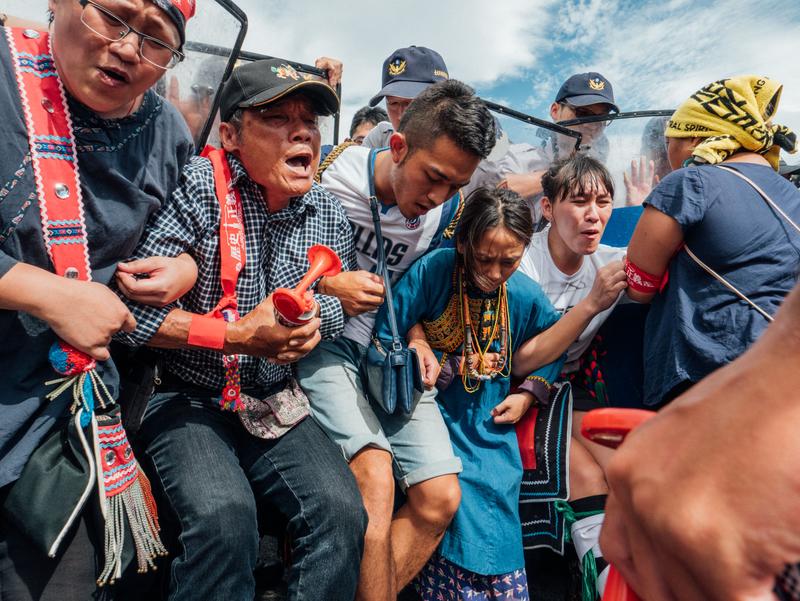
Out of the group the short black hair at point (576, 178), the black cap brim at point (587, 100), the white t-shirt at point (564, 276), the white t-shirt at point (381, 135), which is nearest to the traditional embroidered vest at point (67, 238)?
the white t-shirt at point (564, 276)

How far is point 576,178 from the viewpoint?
8.76 feet

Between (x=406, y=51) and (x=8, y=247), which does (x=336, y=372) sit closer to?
(x=8, y=247)

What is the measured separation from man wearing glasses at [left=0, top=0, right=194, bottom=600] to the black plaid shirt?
0.57 ft

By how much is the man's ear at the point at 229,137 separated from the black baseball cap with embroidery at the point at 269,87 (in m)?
0.04

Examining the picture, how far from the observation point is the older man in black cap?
5.01ft

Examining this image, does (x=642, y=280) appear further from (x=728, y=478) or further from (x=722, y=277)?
(x=728, y=478)

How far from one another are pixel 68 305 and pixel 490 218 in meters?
1.62

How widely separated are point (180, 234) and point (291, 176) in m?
0.43

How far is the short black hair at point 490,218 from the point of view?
224 centimetres

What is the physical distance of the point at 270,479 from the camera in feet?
5.74

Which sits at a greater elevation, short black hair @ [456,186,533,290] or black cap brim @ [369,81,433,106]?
black cap brim @ [369,81,433,106]

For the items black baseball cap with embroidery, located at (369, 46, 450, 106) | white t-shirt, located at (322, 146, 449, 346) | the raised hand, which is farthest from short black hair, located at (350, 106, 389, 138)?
white t-shirt, located at (322, 146, 449, 346)

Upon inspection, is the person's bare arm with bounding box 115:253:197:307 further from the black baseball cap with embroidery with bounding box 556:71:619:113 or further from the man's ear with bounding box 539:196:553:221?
the black baseball cap with embroidery with bounding box 556:71:619:113

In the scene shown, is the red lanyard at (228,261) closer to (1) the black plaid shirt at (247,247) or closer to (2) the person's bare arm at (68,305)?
(1) the black plaid shirt at (247,247)
